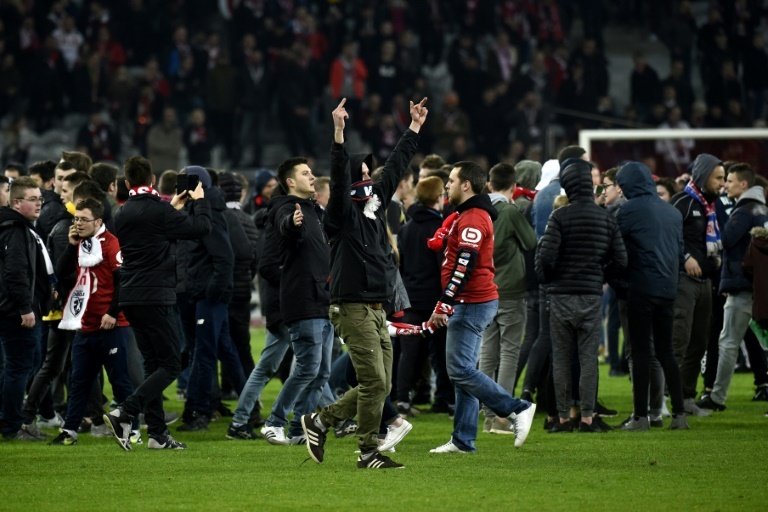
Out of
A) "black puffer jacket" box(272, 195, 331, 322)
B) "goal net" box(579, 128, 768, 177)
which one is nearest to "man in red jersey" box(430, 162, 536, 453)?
"black puffer jacket" box(272, 195, 331, 322)

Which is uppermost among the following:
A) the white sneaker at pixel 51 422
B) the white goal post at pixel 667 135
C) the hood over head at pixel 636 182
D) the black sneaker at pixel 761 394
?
the white goal post at pixel 667 135

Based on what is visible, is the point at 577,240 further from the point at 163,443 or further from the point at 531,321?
the point at 163,443

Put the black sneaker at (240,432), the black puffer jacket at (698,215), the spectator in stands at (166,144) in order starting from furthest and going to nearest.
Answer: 1. the spectator in stands at (166,144)
2. the black puffer jacket at (698,215)
3. the black sneaker at (240,432)

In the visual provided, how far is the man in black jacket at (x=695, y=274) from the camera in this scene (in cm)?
1209

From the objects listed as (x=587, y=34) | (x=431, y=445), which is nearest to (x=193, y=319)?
(x=431, y=445)

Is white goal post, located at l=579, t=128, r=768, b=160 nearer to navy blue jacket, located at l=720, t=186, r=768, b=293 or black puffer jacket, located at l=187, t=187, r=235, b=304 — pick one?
navy blue jacket, located at l=720, t=186, r=768, b=293

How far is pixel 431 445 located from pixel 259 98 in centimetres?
1692

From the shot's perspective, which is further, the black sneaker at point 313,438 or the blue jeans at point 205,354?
the blue jeans at point 205,354

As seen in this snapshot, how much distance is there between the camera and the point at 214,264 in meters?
11.3

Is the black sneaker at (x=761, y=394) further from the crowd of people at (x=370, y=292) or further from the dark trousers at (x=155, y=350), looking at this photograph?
the dark trousers at (x=155, y=350)

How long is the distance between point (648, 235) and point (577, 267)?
75cm

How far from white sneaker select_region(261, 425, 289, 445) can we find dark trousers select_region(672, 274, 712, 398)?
3.65 m

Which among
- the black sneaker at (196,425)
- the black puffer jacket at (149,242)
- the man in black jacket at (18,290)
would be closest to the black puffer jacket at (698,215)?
the black sneaker at (196,425)

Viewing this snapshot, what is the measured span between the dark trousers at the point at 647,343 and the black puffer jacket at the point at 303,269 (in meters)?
2.58
